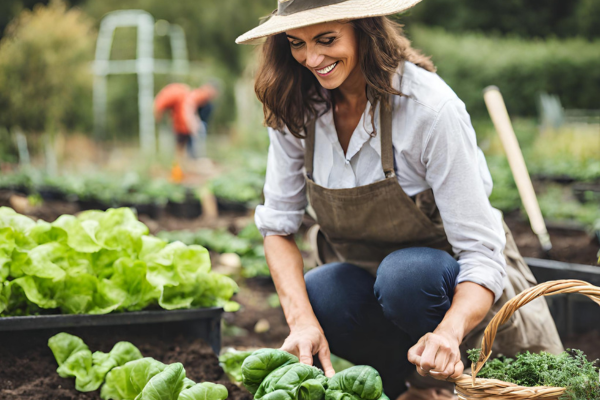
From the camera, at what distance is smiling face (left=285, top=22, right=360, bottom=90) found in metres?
1.52

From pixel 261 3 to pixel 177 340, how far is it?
58.7ft

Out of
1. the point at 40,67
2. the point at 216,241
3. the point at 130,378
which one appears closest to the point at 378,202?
the point at 130,378

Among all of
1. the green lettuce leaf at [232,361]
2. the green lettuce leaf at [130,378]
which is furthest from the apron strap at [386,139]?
the green lettuce leaf at [130,378]

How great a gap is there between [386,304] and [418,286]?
125 mm

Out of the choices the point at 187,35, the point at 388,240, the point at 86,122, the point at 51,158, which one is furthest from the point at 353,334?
the point at 187,35

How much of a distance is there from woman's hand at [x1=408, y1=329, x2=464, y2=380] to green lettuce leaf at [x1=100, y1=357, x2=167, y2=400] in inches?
26.8

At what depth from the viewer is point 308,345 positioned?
1540 mm

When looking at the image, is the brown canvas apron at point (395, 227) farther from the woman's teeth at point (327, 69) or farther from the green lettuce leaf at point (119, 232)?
the green lettuce leaf at point (119, 232)

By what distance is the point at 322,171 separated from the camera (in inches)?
A: 70.4

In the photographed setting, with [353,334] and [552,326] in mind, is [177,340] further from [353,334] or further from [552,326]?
[552,326]

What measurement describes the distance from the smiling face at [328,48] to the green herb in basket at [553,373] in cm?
81

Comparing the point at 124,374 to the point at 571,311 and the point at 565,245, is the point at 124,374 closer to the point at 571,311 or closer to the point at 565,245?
the point at 571,311

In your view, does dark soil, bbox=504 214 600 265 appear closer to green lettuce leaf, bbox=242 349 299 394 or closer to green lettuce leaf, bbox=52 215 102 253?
green lettuce leaf, bbox=242 349 299 394

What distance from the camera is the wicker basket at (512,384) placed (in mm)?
1239
